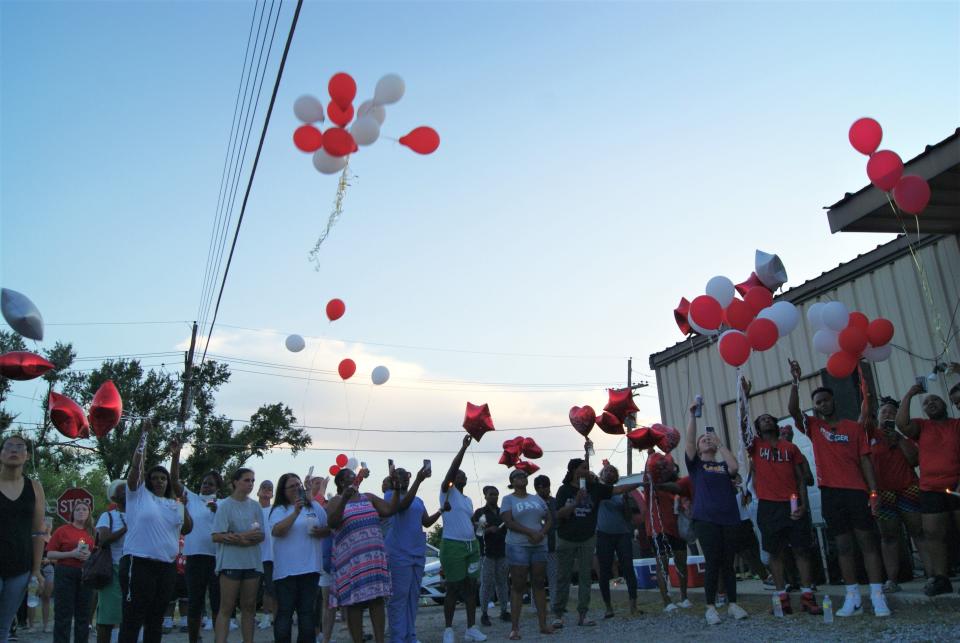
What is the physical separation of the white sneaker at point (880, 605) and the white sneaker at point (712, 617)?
124cm

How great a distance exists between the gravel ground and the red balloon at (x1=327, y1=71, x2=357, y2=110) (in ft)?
16.2

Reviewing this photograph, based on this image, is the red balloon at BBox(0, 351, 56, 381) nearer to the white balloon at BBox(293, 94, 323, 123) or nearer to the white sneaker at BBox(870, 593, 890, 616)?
the white balloon at BBox(293, 94, 323, 123)

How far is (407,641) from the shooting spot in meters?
5.80

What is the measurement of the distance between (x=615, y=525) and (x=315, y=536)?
3494mm

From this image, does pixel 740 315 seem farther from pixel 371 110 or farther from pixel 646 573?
pixel 646 573

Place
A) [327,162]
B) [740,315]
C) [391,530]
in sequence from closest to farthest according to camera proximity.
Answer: [327,162], [391,530], [740,315]

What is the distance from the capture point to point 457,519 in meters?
7.72

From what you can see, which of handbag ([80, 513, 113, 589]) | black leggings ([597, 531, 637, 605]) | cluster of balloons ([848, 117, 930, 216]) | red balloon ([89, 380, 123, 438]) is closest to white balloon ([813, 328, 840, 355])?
cluster of balloons ([848, 117, 930, 216])

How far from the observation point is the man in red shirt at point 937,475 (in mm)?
5848

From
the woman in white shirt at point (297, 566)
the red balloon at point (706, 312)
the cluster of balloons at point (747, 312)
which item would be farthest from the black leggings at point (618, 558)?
the woman in white shirt at point (297, 566)

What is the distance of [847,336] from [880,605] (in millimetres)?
2270

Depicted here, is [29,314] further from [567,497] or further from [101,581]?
[567,497]

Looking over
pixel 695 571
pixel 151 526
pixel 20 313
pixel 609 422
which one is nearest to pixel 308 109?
pixel 20 313

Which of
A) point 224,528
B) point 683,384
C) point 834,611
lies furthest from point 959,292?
point 224,528
